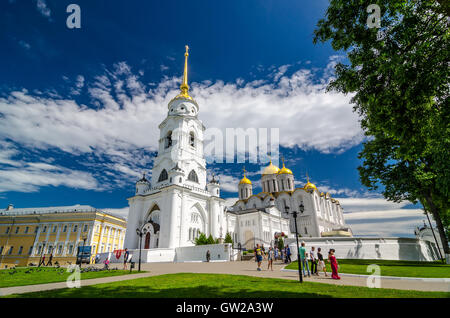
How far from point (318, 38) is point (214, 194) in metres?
27.9

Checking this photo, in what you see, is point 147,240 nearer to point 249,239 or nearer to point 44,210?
point 249,239

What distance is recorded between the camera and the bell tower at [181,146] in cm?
3356

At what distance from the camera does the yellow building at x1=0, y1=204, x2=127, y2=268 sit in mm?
41719

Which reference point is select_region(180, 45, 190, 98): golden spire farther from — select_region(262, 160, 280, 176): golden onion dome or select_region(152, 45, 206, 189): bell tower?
select_region(262, 160, 280, 176): golden onion dome

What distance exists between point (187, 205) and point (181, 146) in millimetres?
9512

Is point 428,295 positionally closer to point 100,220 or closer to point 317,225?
point 317,225

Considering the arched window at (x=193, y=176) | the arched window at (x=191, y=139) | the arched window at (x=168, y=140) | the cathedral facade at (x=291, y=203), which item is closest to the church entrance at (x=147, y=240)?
the arched window at (x=193, y=176)

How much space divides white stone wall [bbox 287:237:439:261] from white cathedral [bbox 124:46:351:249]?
443cm

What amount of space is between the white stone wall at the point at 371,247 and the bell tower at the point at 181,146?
61.4 ft

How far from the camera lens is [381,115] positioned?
8.52 metres

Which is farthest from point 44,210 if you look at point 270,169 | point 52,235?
point 270,169

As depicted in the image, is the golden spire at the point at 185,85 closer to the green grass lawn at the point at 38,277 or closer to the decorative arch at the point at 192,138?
the decorative arch at the point at 192,138
